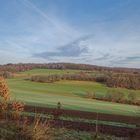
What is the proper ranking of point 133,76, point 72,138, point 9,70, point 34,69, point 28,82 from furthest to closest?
1. point 34,69
2. point 9,70
3. point 28,82
4. point 133,76
5. point 72,138

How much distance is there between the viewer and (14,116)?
54.3 feet

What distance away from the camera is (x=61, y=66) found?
10762cm

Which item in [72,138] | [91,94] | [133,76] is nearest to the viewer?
[72,138]

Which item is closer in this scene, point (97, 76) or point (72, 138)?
point (72, 138)

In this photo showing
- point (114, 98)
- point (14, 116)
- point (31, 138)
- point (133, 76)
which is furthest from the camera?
point (133, 76)

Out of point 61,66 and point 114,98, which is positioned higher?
point 61,66

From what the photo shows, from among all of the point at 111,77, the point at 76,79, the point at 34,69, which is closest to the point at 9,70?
the point at 34,69

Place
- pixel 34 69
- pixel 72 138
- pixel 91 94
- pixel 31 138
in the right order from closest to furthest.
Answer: pixel 31 138 < pixel 72 138 < pixel 91 94 < pixel 34 69

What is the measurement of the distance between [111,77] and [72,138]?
6452 cm

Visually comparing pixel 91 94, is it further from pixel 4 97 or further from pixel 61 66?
pixel 4 97

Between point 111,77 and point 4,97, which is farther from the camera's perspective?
point 111,77

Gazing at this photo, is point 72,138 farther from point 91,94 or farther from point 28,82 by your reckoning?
point 28,82

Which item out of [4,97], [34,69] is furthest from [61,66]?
[4,97]

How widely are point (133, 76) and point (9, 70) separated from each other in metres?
37.0
